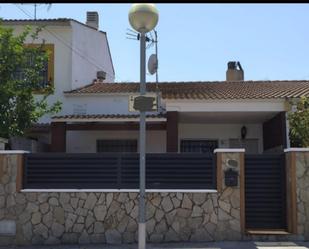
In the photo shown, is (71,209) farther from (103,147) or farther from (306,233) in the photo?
(103,147)

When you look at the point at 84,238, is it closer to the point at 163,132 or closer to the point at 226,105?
the point at 226,105

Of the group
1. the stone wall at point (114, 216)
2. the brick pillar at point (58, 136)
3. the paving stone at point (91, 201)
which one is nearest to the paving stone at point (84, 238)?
the stone wall at point (114, 216)

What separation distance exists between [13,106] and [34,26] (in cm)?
680

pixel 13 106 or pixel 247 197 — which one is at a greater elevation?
pixel 13 106

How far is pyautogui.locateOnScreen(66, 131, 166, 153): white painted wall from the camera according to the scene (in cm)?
1961

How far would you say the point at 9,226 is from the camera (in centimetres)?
1124

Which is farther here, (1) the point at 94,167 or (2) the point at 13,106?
(2) the point at 13,106

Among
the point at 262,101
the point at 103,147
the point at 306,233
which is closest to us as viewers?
the point at 306,233

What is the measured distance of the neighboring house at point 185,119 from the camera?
671 inches

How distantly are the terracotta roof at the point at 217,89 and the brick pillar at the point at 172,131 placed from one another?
61cm

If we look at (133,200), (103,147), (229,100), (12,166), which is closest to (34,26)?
(103,147)

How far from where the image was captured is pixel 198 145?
20.1m

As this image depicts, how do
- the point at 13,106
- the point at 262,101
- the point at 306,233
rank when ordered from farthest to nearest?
the point at 262,101, the point at 13,106, the point at 306,233

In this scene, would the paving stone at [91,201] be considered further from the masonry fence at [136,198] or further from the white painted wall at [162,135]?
the white painted wall at [162,135]
